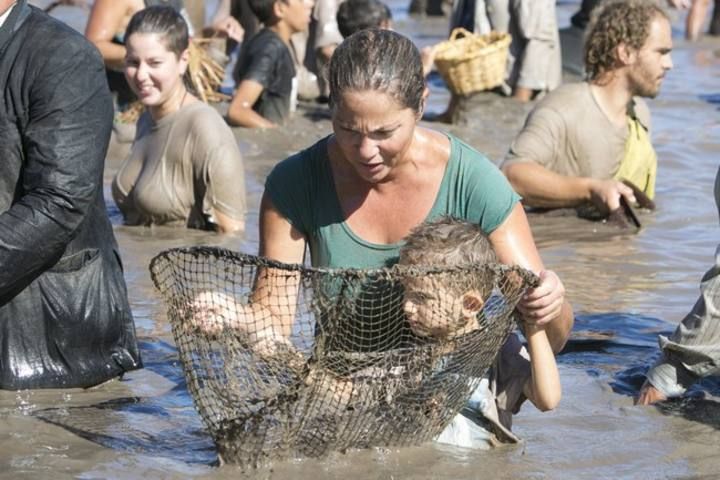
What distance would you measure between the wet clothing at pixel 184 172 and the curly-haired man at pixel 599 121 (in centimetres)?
157

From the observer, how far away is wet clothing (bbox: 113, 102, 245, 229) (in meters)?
8.09

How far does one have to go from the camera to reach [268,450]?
4527mm

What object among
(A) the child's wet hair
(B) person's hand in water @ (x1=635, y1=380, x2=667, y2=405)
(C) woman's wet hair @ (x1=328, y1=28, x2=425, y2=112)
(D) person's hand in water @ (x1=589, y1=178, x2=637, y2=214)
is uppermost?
(C) woman's wet hair @ (x1=328, y1=28, x2=425, y2=112)

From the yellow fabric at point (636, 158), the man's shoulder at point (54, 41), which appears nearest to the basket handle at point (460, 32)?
the yellow fabric at point (636, 158)

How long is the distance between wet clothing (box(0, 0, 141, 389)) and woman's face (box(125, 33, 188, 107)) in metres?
2.81

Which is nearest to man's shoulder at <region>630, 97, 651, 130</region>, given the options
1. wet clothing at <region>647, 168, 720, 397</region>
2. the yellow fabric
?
the yellow fabric

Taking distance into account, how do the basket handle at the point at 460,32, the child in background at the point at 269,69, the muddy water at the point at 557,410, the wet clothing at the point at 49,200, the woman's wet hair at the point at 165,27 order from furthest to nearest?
1. the basket handle at the point at 460,32
2. the child in background at the point at 269,69
3. the woman's wet hair at the point at 165,27
4. the wet clothing at the point at 49,200
5. the muddy water at the point at 557,410

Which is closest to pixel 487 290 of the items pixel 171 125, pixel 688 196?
pixel 171 125

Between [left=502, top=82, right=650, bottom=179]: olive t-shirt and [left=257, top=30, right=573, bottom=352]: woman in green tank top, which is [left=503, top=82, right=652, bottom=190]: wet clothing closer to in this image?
[left=502, top=82, right=650, bottom=179]: olive t-shirt

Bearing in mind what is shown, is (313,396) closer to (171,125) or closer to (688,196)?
(171,125)

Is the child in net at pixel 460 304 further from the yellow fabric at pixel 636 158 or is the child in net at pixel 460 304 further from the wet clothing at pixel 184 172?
the yellow fabric at pixel 636 158

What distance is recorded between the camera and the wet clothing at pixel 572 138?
8.44 m

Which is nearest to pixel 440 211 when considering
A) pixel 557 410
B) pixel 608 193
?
pixel 557 410

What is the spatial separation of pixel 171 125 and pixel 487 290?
4.11m
